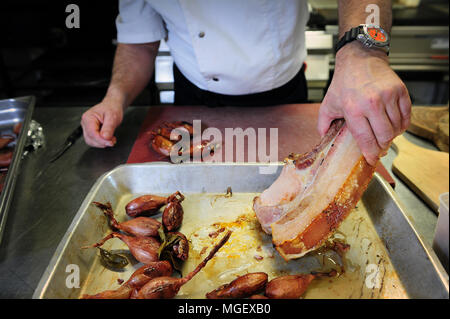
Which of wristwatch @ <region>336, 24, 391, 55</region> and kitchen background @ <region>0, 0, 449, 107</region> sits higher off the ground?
wristwatch @ <region>336, 24, 391, 55</region>

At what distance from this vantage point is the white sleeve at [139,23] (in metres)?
1.76

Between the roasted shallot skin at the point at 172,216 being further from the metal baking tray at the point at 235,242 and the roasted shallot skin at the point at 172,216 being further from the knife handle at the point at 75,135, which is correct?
the knife handle at the point at 75,135

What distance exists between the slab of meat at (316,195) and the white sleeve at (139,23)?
1.09m

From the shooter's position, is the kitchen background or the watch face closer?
the watch face

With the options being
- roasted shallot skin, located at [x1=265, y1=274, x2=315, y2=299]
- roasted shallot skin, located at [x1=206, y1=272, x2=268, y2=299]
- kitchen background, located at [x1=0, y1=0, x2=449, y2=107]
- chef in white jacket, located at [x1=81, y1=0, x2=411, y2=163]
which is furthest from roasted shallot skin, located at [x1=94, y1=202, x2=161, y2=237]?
kitchen background, located at [x1=0, y1=0, x2=449, y2=107]

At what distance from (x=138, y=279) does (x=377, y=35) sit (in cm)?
100

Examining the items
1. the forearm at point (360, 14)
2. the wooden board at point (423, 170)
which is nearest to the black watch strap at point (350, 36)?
the forearm at point (360, 14)

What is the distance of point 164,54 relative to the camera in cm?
290

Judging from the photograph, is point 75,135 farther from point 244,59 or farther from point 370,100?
point 370,100

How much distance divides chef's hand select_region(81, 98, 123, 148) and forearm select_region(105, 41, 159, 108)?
166 mm

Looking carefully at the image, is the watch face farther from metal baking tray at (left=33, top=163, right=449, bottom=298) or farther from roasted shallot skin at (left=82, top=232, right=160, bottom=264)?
roasted shallot skin at (left=82, top=232, right=160, bottom=264)

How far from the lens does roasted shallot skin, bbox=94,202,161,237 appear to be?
1128 millimetres

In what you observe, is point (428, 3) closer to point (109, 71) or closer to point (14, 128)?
point (109, 71)
